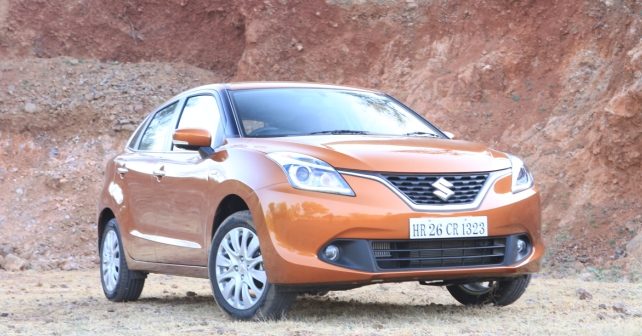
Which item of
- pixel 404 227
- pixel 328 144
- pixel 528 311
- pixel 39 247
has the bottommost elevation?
pixel 39 247

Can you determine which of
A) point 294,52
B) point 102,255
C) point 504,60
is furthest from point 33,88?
point 102,255

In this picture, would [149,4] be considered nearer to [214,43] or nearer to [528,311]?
[214,43]

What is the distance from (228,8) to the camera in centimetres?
2553

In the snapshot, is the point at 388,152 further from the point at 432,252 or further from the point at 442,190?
the point at 432,252

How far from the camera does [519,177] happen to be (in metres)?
7.29

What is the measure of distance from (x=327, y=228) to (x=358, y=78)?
15.7 m

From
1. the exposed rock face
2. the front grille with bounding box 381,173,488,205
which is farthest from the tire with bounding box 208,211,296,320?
the exposed rock face

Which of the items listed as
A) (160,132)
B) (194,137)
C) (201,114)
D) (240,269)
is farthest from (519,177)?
(160,132)

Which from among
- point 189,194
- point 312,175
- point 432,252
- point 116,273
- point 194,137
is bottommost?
point 116,273

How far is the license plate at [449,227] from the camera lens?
6.59 meters

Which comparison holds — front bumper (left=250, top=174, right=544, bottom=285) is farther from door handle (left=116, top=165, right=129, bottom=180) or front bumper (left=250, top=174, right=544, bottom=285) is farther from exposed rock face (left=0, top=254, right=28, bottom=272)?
exposed rock face (left=0, top=254, right=28, bottom=272)

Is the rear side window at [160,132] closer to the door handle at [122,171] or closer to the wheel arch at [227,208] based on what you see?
Result: the door handle at [122,171]

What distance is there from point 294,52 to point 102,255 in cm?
1344

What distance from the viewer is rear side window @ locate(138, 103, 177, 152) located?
8773 mm
